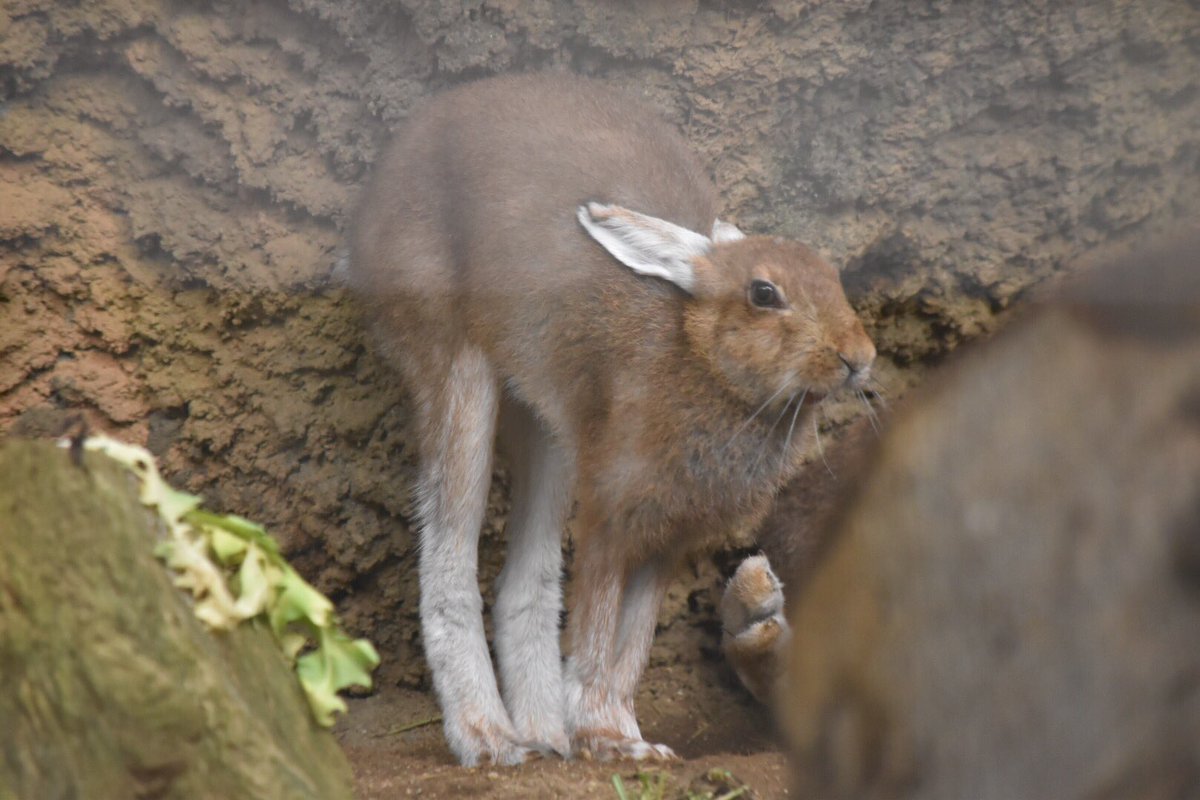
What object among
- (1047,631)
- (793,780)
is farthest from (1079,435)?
(793,780)

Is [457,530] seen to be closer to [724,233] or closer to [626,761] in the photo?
[626,761]

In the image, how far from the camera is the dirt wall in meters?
5.14

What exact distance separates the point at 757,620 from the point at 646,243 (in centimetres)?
167

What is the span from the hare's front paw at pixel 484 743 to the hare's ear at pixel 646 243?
1778 mm

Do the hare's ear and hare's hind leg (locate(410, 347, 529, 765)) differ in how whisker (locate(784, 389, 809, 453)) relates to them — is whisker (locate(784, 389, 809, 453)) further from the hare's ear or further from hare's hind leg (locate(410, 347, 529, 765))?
hare's hind leg (locate(410, 347, 529, 765))

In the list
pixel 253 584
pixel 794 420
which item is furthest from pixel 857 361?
pixel 253 584

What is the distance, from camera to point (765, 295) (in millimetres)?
4738

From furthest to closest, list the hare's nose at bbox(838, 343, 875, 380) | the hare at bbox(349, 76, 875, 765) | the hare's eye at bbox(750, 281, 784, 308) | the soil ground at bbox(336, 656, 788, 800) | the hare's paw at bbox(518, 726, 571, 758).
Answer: the hare's paw at bbox(518, 726, 571, 758) < the hare at bbox(349, 76, 875, 765) < the hare's eye at bbox(750, 281, 784, 308) < the hare's nose at bbox(838, 343, 875, 380) < the soil ground at bbox(336, 656, 788, 800)

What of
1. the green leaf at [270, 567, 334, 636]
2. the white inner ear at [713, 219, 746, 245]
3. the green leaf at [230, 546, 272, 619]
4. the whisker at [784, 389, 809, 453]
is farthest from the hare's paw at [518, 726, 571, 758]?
the green leaf at [230, 546, 272, 619]

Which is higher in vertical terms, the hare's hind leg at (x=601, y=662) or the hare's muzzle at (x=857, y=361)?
the hare's muzzle at (x=857, y=361)

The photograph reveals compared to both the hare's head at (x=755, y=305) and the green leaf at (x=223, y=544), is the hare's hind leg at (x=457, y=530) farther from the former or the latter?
the green leaf at (x=223, y=544)

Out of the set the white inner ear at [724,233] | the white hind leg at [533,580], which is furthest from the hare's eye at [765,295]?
the white hind leg at [533,580]

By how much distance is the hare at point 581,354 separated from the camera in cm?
482

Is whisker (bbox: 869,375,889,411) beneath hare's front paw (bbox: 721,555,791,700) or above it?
above
